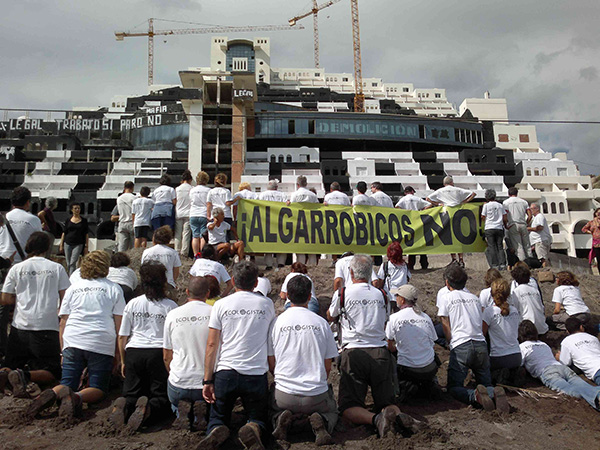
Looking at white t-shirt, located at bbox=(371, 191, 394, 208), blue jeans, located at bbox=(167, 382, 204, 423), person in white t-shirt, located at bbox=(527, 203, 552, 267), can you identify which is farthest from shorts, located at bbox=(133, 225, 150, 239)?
person in white t-shirt, located at bbox=(527, 203, 552, 267)

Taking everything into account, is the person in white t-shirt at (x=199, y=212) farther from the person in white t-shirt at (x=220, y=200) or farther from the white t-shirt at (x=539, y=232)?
the white t-shirt at (x=539, y=232)

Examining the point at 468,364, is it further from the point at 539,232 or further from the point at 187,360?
the point at 539,232

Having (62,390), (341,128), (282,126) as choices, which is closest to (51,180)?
(282,126)

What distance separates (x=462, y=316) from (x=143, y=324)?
403 cm

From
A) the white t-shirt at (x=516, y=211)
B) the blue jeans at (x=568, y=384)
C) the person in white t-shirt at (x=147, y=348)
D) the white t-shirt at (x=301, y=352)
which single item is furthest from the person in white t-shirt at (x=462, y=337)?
the white t-shirt at (x=516, y=211)

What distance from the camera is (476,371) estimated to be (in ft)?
19.5

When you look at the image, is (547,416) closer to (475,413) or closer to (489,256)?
(475,413)

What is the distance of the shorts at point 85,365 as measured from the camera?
513 cm

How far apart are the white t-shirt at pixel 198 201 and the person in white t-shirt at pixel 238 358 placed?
18.3ft

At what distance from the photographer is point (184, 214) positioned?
10.6 metres

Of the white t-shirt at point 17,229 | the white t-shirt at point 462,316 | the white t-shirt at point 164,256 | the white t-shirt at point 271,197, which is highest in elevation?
the white t-shirt at point 271,197

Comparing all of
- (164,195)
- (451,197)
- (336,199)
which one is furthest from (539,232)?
(164,195)

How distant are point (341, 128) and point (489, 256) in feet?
157

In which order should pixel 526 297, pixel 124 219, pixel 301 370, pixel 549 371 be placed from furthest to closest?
pixel 124 219, pixel 526 297, pixel 549 371, pixel 301 370
